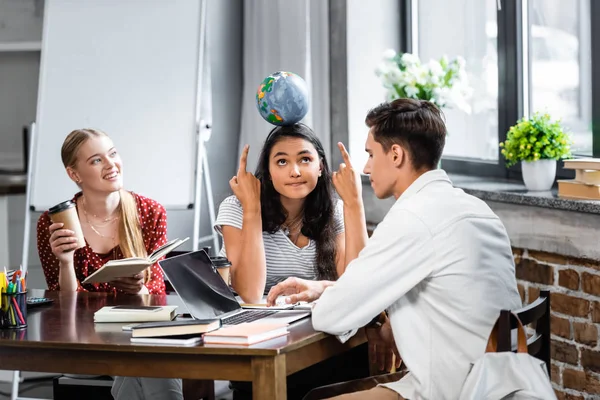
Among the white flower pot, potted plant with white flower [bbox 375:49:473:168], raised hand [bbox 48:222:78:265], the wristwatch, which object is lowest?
the wristwatch

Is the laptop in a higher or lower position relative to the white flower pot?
lower

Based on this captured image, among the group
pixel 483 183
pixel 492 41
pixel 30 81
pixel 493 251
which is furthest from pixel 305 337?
pixel 30 81

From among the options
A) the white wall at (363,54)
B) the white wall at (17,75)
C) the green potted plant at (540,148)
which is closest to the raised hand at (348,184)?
the green potted plant at (540,148)

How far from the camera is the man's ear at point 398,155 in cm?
205

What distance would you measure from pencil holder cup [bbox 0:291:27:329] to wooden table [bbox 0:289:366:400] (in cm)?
3

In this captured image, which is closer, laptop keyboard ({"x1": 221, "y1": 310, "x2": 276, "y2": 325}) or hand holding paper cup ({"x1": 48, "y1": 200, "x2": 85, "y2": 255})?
laptop keyboard ({"x1": 221, "y1": 310, "x2": 276, "y2": 325})

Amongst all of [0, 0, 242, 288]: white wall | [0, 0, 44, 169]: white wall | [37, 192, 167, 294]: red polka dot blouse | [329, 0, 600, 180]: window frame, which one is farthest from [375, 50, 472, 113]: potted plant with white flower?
[0, 0, 44, 169]: white wall

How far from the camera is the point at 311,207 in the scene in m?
2.79

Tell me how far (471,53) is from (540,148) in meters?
0.90

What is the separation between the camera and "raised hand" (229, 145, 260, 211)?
8.66 feet

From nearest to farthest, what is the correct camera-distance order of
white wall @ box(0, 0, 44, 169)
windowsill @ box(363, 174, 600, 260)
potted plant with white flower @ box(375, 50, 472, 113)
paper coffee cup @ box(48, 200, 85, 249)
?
1. paper coffee cup @ box(48, 200, 85, 249)
2. windowsill @ box(363, 174, 600, 260)
3. potted plant with white flower @ box(375, 50, 472, 113)
4. white wall @ box(0, 0, 44, 169)

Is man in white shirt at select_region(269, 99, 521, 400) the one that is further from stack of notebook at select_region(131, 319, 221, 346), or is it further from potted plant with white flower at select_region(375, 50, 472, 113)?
potted plant with white flower at select_region(375, 50, 472, 113)

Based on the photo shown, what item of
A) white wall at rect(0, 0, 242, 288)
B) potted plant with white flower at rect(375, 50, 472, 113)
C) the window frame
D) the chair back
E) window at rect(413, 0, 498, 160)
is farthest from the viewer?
white wall at rect(0, 0, 242, 288)

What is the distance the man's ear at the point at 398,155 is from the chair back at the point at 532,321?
17.7 inches
